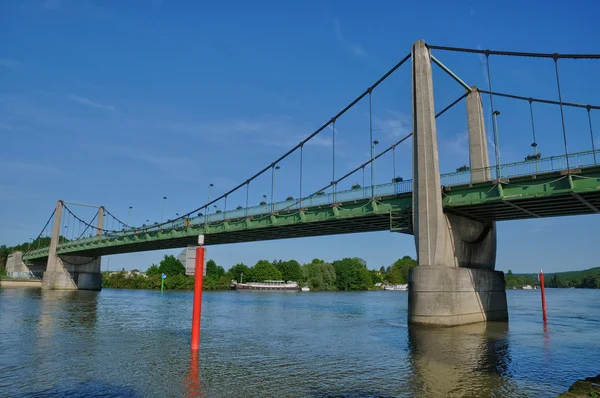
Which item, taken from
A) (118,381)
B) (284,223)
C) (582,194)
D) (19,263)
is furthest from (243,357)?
(19,263)

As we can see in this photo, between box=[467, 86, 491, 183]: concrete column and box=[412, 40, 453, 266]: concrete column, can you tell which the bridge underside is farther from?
box=[467, 86, 491, 183]: concrete column

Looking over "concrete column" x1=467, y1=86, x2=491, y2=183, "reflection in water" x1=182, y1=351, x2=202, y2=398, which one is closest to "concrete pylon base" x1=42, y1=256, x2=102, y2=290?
"concrete column" x1=467, y1=86, x2=491, y2=183

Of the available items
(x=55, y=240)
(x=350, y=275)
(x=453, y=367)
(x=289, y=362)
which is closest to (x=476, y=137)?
(x=453, y=367)

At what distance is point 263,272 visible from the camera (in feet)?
461

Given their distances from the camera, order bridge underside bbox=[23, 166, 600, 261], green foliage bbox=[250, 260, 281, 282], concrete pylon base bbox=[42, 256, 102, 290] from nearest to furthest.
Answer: bridge underside bbox=[23, 166, 600, 261] < concrete pylon base bbox=[42, 256, 102, 290] < green foliage bbox=[250, 260, 281, 282]

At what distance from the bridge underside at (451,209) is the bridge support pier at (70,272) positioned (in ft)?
157

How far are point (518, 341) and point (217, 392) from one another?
17.3 m

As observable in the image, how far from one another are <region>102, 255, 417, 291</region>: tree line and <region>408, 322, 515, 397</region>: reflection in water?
10960cm

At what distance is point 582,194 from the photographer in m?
25.9

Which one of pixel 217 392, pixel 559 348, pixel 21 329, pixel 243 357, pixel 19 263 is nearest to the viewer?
pixel 217 392

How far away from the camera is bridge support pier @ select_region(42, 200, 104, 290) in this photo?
287 ft

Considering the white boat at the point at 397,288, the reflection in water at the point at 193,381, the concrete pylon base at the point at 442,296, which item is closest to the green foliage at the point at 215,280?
the white boat at the point at 397,288

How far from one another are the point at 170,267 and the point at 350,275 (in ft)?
185

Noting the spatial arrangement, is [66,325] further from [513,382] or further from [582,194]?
[582,194]
